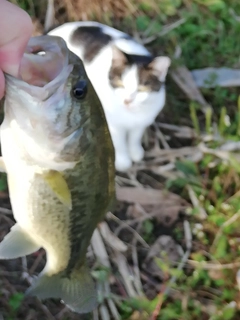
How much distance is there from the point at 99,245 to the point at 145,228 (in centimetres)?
28

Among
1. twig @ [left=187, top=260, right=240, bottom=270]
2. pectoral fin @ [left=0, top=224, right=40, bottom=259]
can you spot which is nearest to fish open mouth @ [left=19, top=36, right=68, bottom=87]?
pectoral fin @ [left=0, top=224, right=40, bottom=259]

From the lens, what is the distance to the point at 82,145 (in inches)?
52.2

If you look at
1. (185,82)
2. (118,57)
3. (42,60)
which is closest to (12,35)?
(42,60)

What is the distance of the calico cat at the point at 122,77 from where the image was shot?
2410 millimetres

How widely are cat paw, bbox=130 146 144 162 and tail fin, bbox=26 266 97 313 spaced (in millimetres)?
1191

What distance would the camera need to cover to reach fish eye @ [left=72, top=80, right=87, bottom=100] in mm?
1223

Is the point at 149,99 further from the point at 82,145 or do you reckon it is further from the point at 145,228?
the point at 82,145

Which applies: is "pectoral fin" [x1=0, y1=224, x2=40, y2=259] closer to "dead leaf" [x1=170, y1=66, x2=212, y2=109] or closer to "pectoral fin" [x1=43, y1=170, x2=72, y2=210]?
"pectoral fin" [x1=43, y1=170, x2=72, y2=210]

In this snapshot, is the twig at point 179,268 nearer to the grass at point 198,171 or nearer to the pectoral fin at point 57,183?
the grass at point 198,171

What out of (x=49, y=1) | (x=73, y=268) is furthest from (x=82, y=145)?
(x=49, y=1)

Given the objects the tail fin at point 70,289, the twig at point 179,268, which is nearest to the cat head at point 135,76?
the twig at point 179,268

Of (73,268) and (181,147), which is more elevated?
(73,268)

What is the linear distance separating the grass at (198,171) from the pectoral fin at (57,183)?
107 centimetres

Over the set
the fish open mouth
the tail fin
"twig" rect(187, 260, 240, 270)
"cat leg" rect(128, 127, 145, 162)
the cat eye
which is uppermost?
the fish open mouth
